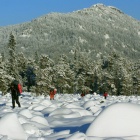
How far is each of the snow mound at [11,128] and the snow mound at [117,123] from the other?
56.9 inches

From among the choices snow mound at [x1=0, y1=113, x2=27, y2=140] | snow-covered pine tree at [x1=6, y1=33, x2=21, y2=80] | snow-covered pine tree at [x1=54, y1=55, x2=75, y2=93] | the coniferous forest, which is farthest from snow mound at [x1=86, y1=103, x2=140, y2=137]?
snow-covered pine tree at [x1=54, y1=55, x2=75, y2=93]

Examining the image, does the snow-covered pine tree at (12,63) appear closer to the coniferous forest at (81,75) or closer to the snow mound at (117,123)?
the coniferous forest at (81,75)

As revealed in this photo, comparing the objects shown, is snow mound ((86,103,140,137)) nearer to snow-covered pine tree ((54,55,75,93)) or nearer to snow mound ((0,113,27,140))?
snow mound ((0,113,27,140))

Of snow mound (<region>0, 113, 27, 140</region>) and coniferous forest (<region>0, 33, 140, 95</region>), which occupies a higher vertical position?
coniferous forest (<region>0, 33, 140, 95</region>)

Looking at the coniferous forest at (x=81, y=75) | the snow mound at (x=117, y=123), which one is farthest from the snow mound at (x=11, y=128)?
the coniferous forest at (x=81, y=75)

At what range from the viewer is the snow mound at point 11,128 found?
7.87m

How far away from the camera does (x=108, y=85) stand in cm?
6800

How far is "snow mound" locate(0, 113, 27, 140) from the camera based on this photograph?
787cm

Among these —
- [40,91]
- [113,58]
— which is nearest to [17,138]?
[40,91]

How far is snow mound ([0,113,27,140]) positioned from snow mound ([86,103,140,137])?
4.74 feet

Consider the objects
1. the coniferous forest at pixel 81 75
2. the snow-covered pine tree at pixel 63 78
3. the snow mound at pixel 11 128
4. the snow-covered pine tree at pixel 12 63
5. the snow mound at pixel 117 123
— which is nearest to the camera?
the snow mound at pixel 117 123

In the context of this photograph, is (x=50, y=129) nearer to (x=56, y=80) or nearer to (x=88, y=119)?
(x=88, y=119)

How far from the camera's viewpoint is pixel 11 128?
8.01m

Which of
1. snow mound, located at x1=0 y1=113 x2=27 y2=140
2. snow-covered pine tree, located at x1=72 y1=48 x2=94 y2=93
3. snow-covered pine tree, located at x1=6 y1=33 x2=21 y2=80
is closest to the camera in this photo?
snow mound, located at x1=0 y1=113 x2=27 y2=140
